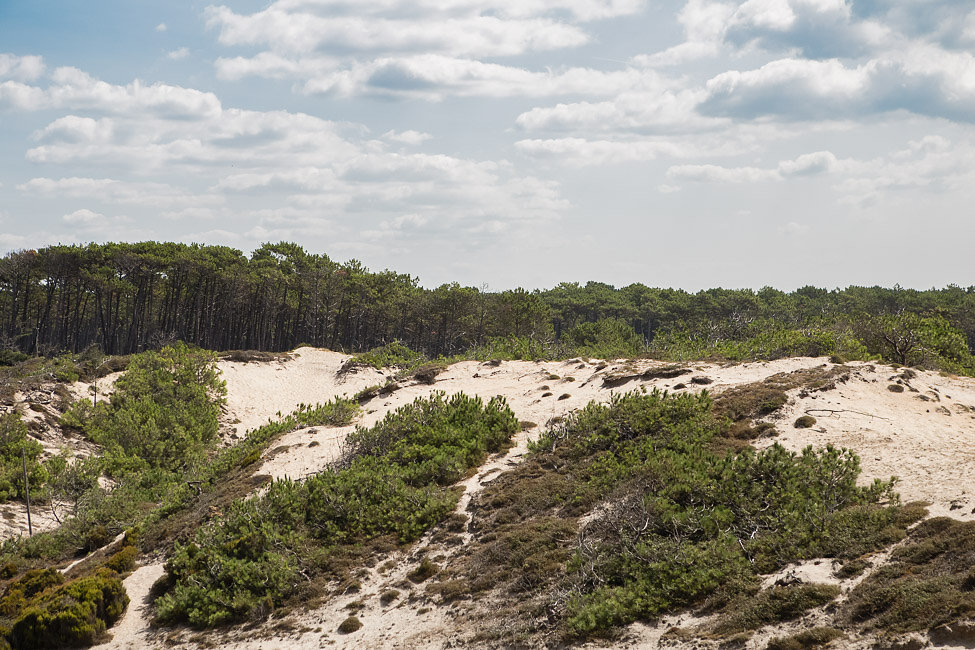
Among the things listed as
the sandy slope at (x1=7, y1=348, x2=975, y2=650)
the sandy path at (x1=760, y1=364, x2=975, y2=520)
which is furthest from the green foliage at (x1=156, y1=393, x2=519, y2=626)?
the sandy path at (x1=760, y1=364, x2=975, y2=520)

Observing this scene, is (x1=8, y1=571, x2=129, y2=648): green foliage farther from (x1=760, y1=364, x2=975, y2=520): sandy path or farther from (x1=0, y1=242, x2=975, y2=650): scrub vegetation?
(x1=760, y1=364, x2=975, y2=520): sandy path

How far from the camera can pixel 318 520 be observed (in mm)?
18828

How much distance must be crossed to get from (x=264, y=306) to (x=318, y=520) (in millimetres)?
54286

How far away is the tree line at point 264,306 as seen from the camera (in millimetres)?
63875

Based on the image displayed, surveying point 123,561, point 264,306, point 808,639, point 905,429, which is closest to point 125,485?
point 123,561

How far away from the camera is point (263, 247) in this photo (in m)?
79.3

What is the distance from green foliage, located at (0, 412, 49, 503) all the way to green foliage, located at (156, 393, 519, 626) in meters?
12.4

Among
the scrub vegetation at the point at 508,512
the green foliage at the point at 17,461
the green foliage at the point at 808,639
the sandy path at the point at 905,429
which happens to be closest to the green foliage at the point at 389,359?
the scrub vegetation at the point at 508,512

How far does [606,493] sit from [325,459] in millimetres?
12026

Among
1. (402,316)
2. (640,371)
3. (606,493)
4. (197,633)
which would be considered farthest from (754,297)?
(197,633)

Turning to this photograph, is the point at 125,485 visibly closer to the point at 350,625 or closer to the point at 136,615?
the point at 136,615

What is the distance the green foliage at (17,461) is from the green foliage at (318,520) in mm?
12408

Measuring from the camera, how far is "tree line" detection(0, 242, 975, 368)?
63875 mm

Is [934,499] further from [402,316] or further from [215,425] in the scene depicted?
[402,316]
